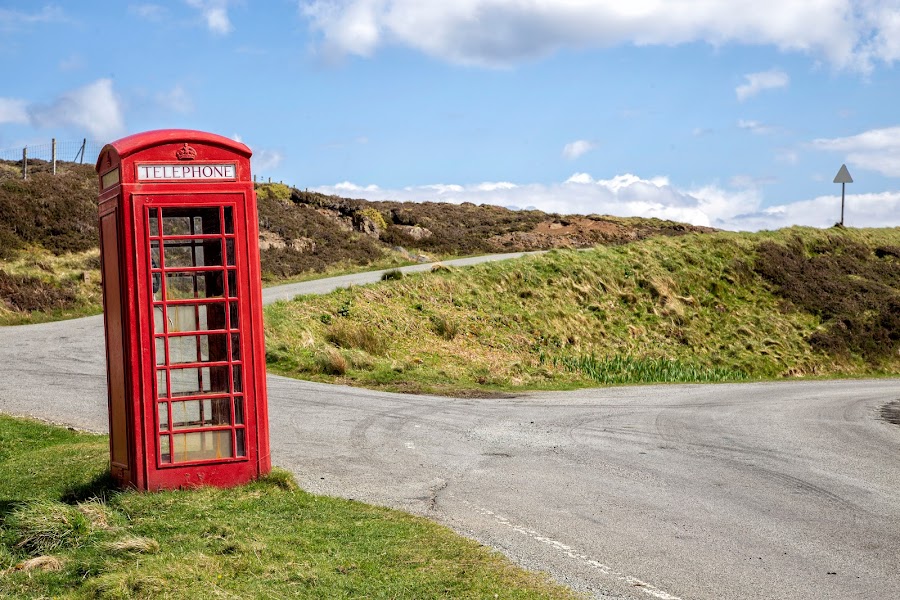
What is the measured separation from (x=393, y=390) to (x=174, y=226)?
974cm

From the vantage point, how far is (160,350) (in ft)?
28.9

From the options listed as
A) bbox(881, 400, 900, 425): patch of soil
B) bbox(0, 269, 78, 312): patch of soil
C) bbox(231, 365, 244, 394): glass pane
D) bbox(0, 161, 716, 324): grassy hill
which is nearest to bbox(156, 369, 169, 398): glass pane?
bbox(231, 365, 244, 394): glass pane

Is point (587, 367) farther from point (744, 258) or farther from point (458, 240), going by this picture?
point (458, 240)

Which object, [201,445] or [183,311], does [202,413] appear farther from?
[183,311]

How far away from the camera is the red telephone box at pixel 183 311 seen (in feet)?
28.5

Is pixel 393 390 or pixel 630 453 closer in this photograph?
pixel 630 453

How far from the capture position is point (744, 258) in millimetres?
38219

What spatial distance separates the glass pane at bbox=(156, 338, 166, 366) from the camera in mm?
8781

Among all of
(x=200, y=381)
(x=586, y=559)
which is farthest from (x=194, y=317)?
(x=586, y=559)

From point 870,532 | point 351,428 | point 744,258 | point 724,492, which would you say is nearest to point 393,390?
point 351,428

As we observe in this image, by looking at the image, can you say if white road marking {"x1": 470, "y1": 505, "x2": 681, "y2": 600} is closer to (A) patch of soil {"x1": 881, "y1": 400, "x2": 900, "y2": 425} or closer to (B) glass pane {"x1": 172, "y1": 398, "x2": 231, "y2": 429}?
(B) glass pane {"x1": 172, "y1": 398, "x2": 231, "y2": 429}

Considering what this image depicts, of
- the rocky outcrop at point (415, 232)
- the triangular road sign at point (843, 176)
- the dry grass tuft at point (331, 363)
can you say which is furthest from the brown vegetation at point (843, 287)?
the rocky outcrop at point (415, 232)

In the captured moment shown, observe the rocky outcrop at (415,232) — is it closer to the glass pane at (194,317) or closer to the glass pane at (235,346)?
the glass pane at (194,317)

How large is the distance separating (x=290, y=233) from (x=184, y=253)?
35629mm
